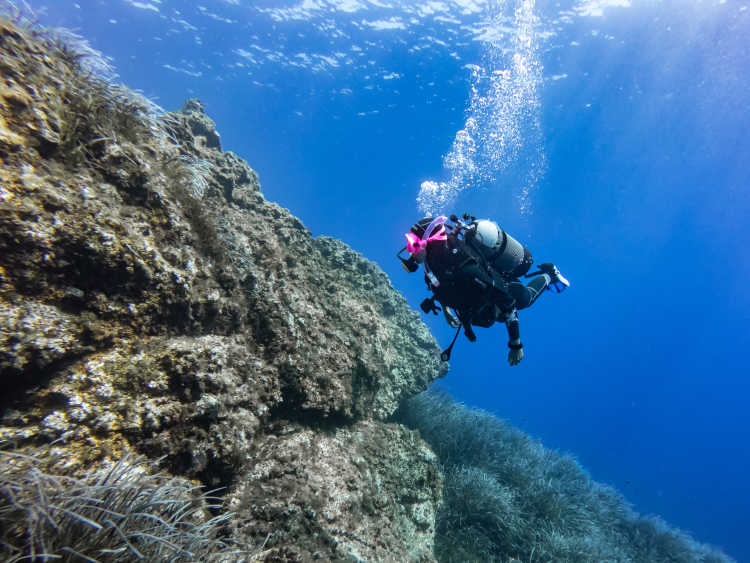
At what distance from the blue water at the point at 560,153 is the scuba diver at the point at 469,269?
66.5 feet

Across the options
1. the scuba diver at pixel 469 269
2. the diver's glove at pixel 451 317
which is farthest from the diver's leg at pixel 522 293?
the diver's glove at pixel 451 317

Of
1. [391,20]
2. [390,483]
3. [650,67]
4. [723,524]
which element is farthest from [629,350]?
[390,483]

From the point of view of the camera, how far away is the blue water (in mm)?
24359

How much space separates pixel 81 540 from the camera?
4.24 ft

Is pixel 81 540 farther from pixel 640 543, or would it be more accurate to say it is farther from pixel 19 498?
pixel 640 543

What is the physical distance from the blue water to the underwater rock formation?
71.0 feet

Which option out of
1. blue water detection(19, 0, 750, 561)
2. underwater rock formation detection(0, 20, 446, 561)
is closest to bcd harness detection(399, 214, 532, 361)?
underwater rock formation detection(0, 20, 446, 561)

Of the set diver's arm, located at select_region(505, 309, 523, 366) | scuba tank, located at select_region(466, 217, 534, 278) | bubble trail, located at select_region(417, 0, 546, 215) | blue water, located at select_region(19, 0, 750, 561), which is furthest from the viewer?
blue water, located at select_region(19, 0, 750, 561)

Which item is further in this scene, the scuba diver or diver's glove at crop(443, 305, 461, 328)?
diver's glove at crop(443, 305, 461, 328)

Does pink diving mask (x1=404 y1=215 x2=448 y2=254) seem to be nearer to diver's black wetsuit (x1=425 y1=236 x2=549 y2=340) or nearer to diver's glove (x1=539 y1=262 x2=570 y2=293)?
diver's black wetsuit (x1=425 y1=236 x2=549 y2=340)

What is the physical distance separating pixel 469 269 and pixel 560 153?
48163 mm

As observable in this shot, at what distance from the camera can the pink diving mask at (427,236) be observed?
4.17 meters

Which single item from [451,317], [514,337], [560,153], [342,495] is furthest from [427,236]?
[560,153]

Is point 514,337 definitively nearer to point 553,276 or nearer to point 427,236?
point 553,276
